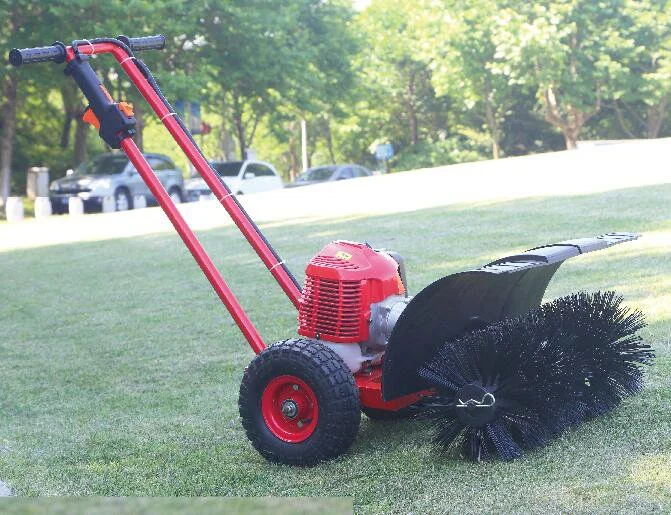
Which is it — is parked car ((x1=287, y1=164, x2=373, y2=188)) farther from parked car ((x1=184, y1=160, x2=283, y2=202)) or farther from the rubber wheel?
the rubber wheel

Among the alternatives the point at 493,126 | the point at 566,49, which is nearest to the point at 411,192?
the point at 566,49

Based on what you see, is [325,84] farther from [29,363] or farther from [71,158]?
[29,363]

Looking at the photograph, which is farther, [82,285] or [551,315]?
[82,285]

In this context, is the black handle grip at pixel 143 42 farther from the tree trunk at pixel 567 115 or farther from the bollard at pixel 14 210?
the tree trunk at pixel 567 115

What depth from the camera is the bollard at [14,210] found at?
2781 cm

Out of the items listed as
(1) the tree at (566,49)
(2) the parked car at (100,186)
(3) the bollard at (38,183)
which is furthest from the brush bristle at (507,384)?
(1) the tree at (566,49)

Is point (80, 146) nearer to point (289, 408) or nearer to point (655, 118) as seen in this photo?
point (655, 118)

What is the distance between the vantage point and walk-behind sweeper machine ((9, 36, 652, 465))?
4688mm

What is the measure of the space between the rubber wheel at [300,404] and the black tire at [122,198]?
26.4m

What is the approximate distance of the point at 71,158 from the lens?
43.3m

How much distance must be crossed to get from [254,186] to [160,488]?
31.6m

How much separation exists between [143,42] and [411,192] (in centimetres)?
1666

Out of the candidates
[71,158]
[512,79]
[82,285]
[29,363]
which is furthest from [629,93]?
[29,363]

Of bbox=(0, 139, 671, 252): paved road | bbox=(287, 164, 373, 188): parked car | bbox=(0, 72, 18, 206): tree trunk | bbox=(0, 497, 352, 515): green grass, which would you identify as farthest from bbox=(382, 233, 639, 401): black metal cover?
bbox=(287, 164, 373, 188): parked car
